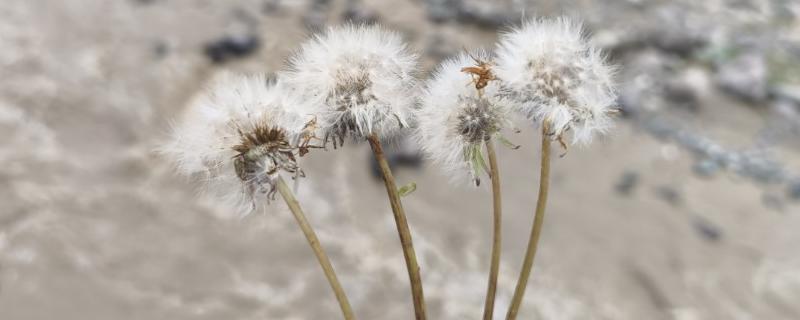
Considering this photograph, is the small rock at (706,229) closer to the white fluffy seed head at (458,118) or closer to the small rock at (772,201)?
the small rock at (772,201)

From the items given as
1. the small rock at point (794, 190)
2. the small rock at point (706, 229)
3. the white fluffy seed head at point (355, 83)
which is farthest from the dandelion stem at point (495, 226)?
the small rock at point (794, 190)

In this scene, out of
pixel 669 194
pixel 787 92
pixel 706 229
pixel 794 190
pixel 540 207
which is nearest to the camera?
pixel 540 207

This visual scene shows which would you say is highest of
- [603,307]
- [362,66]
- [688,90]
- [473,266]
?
[688,90]

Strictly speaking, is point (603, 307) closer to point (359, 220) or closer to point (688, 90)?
point (359, 220)

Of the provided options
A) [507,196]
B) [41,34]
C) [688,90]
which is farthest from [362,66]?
[688,90]

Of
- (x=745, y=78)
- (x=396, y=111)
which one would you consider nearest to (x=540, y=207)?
(x=396, y=111)

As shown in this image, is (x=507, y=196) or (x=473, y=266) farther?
(x=507, y=196)

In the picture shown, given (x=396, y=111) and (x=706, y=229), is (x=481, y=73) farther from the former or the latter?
(x=706, y=229)
